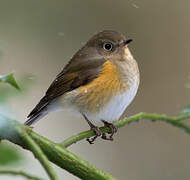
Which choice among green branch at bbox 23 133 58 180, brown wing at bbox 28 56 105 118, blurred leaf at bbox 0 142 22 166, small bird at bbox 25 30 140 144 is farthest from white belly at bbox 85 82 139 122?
blurred leaf at bbox 0 142 22 166

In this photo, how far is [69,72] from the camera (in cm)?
272

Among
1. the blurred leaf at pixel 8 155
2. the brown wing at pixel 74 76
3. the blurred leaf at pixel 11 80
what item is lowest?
the blurred leaf at pixel 8 155

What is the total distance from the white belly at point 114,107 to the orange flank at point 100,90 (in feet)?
0.08

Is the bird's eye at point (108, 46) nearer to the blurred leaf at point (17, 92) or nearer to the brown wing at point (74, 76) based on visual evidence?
the brown wing at point (74, 76)

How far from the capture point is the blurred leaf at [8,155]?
0.64 m

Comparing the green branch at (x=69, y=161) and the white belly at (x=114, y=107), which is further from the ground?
the white belly at (x=114, y=107)

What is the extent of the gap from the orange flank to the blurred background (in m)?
2.07

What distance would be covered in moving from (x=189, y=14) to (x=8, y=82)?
16.1 feet

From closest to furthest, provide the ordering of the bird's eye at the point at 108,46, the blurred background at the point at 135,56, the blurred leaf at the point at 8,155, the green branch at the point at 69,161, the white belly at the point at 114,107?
the blurred leaf at the point at 8,155, the green branch at the point at 69,161, the white belly at the point at 114,107, the bird's eye at the point at 108,46, the blurred background at the point at 135,56

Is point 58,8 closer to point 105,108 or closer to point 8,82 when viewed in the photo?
point 105,108

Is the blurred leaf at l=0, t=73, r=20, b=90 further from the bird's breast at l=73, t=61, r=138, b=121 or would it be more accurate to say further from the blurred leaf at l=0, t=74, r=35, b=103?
the bird's breast at l=73, t=61, r=138, b=121

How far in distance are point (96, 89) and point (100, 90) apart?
27 mm

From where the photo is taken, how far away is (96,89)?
2.54m

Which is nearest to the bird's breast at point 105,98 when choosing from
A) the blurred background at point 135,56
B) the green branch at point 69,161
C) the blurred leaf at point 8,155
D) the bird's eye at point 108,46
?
the bird's eye at point 108,46
